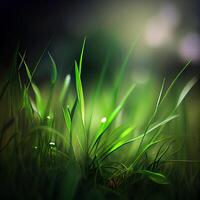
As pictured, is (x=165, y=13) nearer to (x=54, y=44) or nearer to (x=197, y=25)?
(x=197, y=25)

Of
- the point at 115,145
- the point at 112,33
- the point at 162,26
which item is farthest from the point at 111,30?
the point at 115,145

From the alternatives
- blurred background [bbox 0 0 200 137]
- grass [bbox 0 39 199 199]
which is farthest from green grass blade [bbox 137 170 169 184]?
blurred background [bbox 0 0 200 137]

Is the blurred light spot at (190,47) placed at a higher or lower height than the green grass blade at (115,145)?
higher

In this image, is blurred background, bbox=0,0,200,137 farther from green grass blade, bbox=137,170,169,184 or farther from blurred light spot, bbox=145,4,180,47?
green grass blade, bbox=137,170,169,184

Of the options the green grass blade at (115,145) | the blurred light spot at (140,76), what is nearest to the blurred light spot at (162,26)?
the blurred light spot at (140,76)

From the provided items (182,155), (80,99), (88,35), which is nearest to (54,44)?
(88,35)

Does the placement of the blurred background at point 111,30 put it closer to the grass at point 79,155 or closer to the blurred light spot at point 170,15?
the blurred light spot at point 170,15
